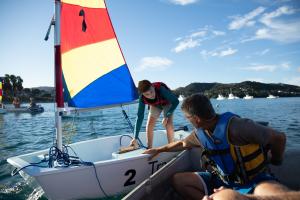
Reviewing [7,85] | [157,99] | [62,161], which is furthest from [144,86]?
[7,85]

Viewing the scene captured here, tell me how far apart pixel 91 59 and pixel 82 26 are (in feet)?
2.27

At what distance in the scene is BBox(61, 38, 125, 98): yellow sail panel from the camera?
5203 millimetres

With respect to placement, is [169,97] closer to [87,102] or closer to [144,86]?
[144,86]

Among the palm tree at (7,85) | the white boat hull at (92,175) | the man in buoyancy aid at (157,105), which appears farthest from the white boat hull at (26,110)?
the palm tree at (7,85)

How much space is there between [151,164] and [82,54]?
103 inches

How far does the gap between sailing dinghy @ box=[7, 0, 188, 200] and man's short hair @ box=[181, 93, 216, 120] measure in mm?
2008

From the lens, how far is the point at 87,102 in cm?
553

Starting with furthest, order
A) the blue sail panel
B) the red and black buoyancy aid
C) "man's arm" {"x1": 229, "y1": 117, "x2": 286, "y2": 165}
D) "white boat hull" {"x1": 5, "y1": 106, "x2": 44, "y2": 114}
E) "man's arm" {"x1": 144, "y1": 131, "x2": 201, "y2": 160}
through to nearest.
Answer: "white boat hull" {"x1": 5, "y1": 106, "x2": 44, "y2": 114}
the blue sail panel
the red and black buoyancy aid
"man's arm" {"x1": 144, "y1": 131, "x2": 201, "y2": 160}
"man's arm" {"x1": 229, "y1": 117, "x2": 286, "y2": 165}

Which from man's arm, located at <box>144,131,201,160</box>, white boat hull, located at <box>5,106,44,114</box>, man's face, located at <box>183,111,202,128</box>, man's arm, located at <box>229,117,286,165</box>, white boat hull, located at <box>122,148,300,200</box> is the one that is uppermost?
man's face, located at <box>183,111,202,128</box>

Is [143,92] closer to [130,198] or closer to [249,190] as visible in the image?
[130,198]

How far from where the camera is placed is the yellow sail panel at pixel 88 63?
5.20 m

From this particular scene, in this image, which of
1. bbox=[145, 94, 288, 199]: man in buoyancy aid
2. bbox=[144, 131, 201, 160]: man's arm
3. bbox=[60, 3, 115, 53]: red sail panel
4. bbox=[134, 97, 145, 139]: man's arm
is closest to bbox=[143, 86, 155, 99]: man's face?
bbox=[134, 97, 145, 139]: man's arm

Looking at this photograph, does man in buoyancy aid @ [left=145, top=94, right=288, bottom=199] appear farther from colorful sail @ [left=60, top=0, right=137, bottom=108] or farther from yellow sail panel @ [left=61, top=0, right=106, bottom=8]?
yellow sail panel @ [left=61, top=0, right=106, bottom=8]

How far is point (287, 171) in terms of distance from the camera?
3.95m
